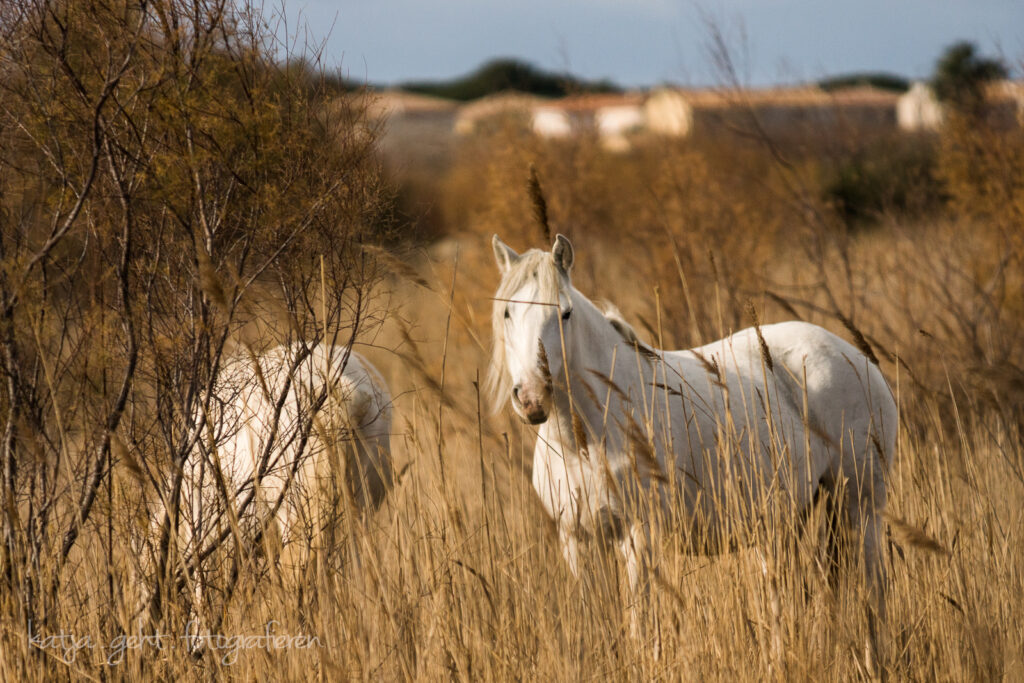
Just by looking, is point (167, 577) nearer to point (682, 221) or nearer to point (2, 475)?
point (2, 475)

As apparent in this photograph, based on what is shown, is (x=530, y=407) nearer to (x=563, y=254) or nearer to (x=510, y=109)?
(x=563, y=254)

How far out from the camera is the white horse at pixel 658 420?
8.96 feet

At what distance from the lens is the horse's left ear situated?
3.25 m

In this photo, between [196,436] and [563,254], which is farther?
[563,254]

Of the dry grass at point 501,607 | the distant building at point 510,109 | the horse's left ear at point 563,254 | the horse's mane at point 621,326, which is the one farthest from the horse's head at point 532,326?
the distant building at point 510,109

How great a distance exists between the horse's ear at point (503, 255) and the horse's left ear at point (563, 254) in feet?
0.50

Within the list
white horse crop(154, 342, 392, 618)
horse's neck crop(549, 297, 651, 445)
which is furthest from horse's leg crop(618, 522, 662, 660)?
white horse crop(154, 342, 392, 618)

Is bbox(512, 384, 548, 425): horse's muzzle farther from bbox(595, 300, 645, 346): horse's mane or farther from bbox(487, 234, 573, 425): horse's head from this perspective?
bbox(595, 300, 645, 346): horse's mane

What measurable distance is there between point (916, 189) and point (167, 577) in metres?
7.24

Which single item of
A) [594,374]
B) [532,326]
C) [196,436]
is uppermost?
[532,326]

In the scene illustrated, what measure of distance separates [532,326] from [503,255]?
0.49m

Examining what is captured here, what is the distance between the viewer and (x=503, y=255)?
134 inches

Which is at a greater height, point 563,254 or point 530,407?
point 563,254

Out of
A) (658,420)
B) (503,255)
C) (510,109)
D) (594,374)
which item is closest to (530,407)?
(594,374)
